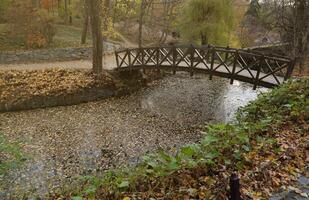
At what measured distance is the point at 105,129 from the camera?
37.6 feet

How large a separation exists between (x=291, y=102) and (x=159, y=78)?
486 inches

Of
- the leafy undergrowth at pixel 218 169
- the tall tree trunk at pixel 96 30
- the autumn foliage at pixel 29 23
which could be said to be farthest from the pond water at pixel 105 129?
the autumn foliage at pixel 29 23

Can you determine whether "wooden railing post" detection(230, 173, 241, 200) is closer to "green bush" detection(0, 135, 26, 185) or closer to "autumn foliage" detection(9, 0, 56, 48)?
"green bush" detection(0, 135, 26, 185)

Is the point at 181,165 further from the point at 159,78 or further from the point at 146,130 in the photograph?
the point at 159,78

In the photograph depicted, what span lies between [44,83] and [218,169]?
465 inches

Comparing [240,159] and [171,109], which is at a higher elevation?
[240,159]

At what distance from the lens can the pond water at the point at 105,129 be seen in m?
8.45

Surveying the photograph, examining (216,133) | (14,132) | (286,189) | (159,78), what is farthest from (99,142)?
(159,78)

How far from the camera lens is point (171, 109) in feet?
46.3

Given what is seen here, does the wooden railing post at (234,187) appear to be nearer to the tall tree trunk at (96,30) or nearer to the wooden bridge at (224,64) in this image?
the wooden bridge at (224,64)

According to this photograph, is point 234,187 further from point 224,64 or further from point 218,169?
point 224,64

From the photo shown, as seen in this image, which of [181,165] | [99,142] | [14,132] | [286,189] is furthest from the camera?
[14,132]

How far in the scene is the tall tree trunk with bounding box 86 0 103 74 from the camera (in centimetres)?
1524

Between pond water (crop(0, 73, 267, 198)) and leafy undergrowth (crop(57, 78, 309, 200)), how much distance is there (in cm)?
256
